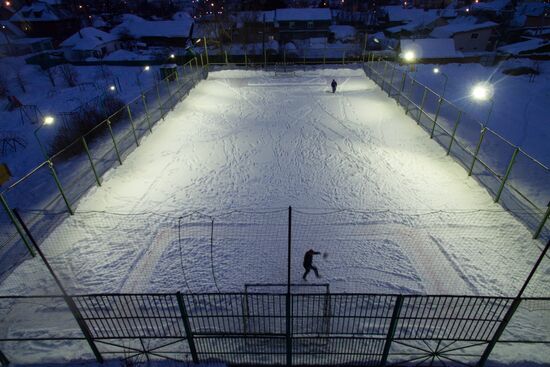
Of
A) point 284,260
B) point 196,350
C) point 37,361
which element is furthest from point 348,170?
point 37,361

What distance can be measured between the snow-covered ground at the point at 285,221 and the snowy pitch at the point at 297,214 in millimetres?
39

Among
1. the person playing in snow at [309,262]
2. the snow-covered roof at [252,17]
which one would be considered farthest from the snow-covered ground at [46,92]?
the snow-covered roof at [252,17]

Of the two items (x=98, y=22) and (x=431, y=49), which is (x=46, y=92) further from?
(x=98, y=22)

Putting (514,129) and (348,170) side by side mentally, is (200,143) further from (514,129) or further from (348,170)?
(514,129)

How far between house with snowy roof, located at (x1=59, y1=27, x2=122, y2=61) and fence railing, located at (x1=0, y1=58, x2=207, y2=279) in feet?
84.6

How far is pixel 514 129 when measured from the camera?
18516 millimetres

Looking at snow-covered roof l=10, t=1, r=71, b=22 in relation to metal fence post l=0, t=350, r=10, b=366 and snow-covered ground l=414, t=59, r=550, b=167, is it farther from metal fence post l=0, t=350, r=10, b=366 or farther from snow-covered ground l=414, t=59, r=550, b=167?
metal fence post l=0, t=350, r=10, b=366

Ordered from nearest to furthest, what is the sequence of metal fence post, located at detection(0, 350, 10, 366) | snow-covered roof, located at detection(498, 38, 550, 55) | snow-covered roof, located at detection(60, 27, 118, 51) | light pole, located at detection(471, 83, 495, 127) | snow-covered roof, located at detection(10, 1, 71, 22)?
1. metal fence post, located at detection(0, 350, 10, 366)
2. light pole, located at detection(471, 83, 495, 127)
3. snow-covered roof, located at detection(498, 38, 550, 55)
4. snow-covered roof, located at detection(60, 27, 118, 51)
5. snow-covered roof, located at detection(10, 1, 71, 22)

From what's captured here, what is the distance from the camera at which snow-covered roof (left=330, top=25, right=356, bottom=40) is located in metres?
48.4

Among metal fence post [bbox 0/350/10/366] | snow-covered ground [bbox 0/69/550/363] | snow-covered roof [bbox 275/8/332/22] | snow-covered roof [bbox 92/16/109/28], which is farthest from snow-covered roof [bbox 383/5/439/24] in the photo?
metal fence post [bbox 0/350/10/366]

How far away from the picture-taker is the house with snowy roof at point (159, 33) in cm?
4531

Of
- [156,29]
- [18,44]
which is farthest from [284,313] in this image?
[18,44]

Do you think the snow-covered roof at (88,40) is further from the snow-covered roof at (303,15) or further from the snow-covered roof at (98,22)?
the snow-covered roof at (303,15)

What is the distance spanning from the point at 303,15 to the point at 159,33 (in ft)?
67.6
